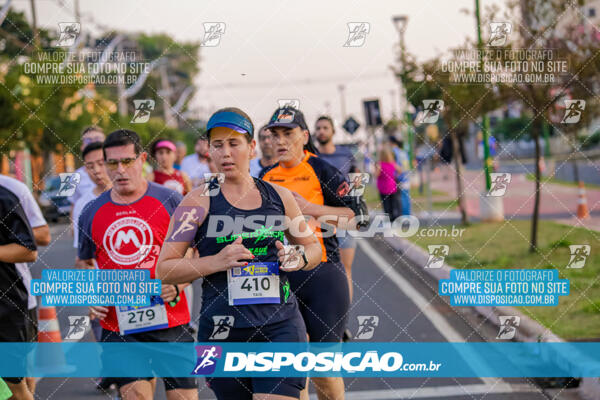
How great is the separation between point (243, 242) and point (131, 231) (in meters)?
Answer: 1.22

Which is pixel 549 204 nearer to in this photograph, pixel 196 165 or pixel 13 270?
pixel 196 165

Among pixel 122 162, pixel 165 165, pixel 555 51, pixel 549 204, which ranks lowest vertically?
pixel 549 204

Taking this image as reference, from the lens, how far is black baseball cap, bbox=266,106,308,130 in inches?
229

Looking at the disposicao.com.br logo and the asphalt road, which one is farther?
the asphalt road

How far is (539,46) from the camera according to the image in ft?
38.5

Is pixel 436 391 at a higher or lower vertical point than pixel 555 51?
lower

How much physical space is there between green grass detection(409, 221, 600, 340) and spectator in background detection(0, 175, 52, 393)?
4644 millimetres

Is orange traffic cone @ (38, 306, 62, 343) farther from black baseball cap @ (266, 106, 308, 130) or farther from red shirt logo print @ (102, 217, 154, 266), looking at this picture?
black baseball cap @ (266, 106, 308, 130)

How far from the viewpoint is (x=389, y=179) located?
17422mm

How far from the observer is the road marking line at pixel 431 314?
283 inches

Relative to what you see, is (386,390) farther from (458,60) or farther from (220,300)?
(458,60)

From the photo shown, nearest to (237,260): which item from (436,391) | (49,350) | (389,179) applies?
(436,391)

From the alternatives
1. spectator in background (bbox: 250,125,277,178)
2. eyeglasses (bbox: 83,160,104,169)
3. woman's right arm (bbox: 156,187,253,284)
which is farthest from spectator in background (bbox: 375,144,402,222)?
woman's right arm (bbox: 156,187,253,284)

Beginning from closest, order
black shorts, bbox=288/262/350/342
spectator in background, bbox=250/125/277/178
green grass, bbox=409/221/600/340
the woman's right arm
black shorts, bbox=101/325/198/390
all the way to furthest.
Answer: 1. the woman's right arm
2. black shorts, bbox=101/325/198/390
3. black shorts, bbox=288/262/350/342
4. spectator in background, bbox=250/125/277/178
5. green grass, bbox=409/221/600/340
